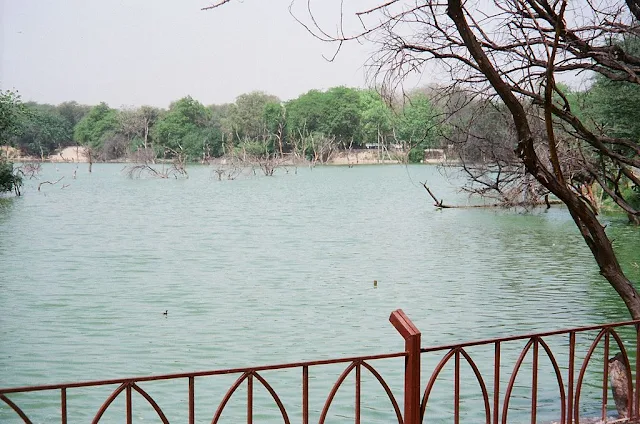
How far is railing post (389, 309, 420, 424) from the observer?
149 inches

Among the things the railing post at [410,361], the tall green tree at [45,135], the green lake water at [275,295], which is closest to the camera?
the railing post at [410,361]

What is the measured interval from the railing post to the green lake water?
5.16 m

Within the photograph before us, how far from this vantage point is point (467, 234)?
27.5 m

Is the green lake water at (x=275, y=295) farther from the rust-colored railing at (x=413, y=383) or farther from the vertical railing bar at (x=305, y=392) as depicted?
the vertical railing bar at (x=305, y=392)

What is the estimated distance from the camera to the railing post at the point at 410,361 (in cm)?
379

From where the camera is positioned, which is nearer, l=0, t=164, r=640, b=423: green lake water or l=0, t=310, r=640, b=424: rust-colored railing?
l=0, t=310, r=640, b=424: rust-colored railing

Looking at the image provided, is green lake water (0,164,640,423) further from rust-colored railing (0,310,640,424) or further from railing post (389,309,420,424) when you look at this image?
railing post (389,309,420,424)

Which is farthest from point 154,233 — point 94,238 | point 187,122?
point 187,122

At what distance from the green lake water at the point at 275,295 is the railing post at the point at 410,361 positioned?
16.9ft

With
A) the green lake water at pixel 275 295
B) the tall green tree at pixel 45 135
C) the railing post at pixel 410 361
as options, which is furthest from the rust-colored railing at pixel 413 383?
the tall green tree at pixel 45 135

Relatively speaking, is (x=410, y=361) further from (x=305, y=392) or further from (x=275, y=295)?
(x=275, y=295)

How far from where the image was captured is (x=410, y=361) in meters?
3.86

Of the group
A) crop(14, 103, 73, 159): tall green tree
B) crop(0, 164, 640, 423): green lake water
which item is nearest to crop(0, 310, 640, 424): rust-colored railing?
crop(0, 164, 640, 423): green lake water

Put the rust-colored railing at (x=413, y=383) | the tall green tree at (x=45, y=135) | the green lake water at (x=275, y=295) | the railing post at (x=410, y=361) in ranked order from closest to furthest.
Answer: the rust-colored railing at (x=413, y=383)
the railing post at (x=410, y=361)
the green lake water at (x=275, y=295)
the tall green tree at (x=45, y=135)
